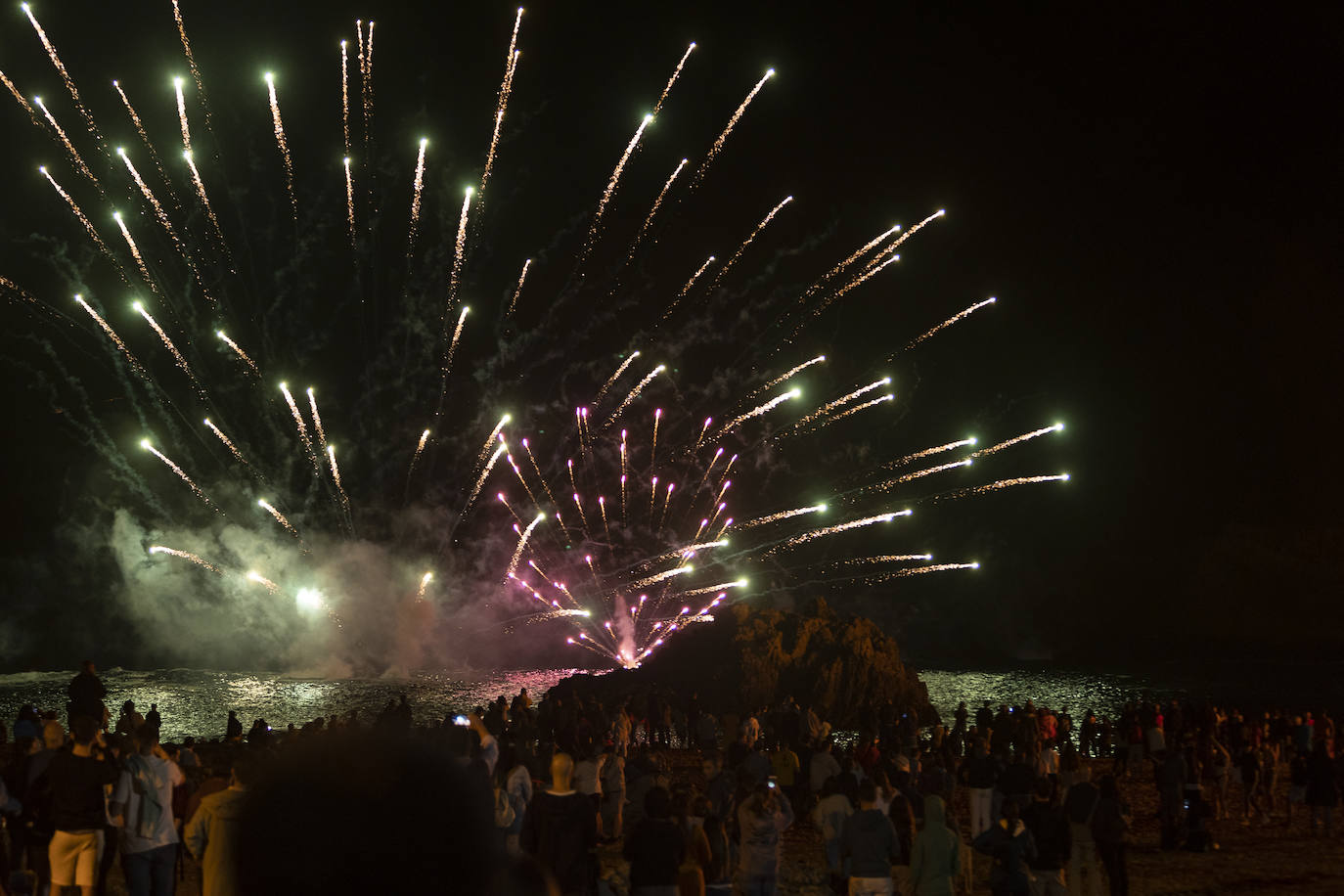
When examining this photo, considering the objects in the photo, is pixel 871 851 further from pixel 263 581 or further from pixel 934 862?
pixel 263 581

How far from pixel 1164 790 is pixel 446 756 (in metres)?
14.9

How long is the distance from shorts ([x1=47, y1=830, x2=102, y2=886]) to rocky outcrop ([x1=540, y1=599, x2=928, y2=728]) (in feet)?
92.5

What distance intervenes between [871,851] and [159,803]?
5.05m

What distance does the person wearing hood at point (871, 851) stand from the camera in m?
8.14

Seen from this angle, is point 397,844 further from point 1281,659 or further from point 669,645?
point 1281,659

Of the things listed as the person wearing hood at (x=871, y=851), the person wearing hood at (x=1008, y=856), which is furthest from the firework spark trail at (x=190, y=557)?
the person wearing hood at (x=1008, y=856)

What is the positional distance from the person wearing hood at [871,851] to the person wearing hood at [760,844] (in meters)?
0.57

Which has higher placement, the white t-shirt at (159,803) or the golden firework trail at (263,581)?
the golden firework trail at (263,581)

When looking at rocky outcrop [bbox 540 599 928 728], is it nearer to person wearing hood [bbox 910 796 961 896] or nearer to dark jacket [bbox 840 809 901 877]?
dark jacket [bbox 840 809 901 877]

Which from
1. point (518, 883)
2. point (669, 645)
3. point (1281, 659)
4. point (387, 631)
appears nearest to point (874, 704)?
point (669, 645)

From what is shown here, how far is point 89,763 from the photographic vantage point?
7.45 meters

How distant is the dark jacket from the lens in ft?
26.7

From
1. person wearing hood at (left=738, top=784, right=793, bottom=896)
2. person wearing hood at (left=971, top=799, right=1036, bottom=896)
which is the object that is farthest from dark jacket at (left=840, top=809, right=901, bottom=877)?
person wearing hood at (left=971, top=799, right=1036, bottom=896)

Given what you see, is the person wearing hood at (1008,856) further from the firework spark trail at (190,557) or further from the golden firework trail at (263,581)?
the firework spark trail at (190,557)
